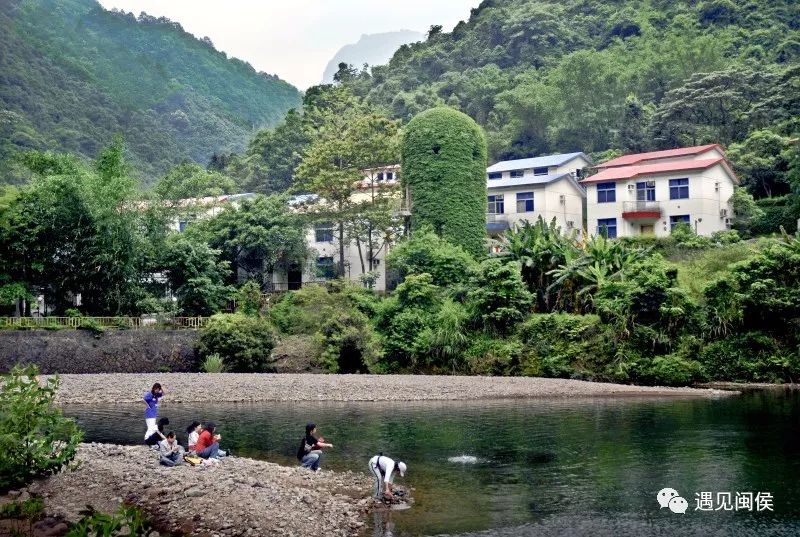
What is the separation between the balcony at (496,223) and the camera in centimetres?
6131

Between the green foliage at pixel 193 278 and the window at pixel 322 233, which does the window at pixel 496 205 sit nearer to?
the window at pixel 322 233

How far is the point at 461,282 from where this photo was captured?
4622cm

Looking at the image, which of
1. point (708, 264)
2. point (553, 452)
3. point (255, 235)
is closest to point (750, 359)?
point (708, 264)

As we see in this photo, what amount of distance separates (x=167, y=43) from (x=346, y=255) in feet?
321

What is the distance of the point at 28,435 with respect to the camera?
669 inches

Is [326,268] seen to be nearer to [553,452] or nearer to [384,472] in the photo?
[553,452]

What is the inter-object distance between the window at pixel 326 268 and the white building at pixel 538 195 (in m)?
11.9

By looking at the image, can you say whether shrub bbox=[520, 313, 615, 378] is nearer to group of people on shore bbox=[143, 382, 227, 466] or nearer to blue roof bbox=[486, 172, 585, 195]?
group of people on shore bbox=[143, 382, 227, 466]

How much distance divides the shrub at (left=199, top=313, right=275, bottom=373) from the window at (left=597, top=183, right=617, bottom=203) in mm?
27912

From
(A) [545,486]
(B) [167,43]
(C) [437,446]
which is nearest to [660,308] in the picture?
(C) [437,446]

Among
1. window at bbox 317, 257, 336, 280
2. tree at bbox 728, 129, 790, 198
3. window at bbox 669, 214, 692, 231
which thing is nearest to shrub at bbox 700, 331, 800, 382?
window at bbox 669, 214, 692, 231

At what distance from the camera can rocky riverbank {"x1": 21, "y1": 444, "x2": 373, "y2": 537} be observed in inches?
597

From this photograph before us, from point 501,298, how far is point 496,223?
70.3 feet

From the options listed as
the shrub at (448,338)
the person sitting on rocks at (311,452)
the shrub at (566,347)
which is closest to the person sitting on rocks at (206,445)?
the person sitting on rocks at (311,452)
